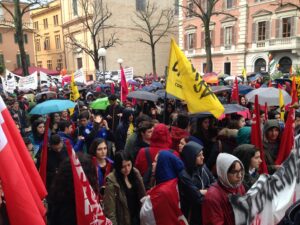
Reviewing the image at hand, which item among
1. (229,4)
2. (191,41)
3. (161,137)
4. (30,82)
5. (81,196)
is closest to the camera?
(81,196)

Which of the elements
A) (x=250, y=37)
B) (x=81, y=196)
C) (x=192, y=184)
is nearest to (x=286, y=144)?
(x=192, y=184)

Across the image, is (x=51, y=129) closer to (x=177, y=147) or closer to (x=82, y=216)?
(x=177, y=147)

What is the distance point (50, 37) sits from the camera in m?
50.1

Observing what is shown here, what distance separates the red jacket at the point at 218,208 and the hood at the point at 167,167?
515 mm

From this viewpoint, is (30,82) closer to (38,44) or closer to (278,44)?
(278,44)

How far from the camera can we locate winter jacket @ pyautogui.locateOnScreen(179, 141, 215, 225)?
3.19m

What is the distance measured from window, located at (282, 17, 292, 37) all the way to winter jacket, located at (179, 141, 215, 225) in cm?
3019

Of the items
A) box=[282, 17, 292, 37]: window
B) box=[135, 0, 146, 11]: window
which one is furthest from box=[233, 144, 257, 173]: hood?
box=[135, 0, 146, 11]: window

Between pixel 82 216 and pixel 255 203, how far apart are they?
1.57m

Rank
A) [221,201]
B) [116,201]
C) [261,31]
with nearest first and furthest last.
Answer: [221,201]
[116,201]
[261,31]

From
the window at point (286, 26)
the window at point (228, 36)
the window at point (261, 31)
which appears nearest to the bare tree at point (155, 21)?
the window at point (228, 36)

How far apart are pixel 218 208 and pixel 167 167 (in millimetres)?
705

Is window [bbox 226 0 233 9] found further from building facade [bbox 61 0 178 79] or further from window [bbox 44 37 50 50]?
window [bbox 44 37 50 50]

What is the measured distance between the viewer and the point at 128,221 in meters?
3.09
